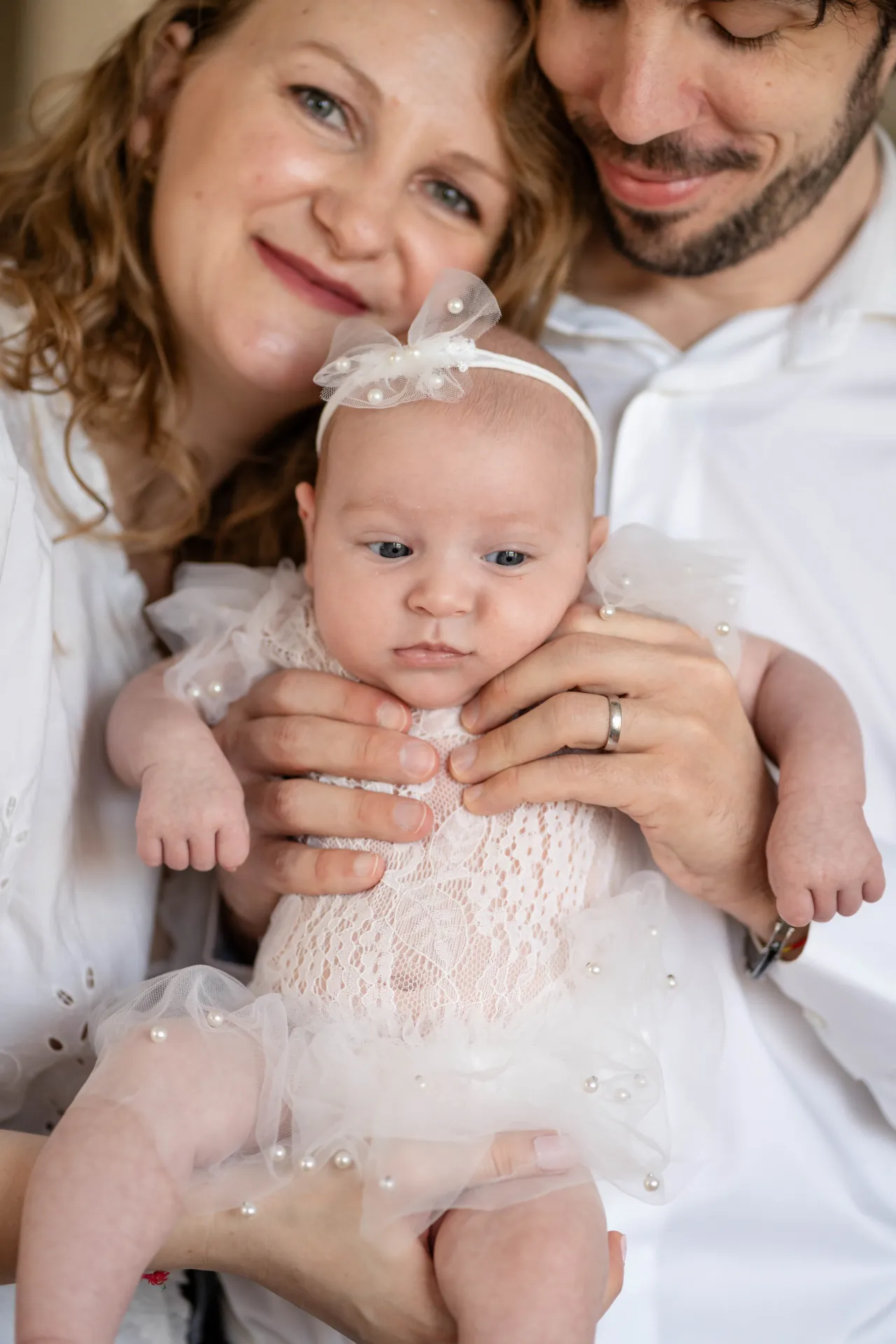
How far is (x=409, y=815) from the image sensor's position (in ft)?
4.36

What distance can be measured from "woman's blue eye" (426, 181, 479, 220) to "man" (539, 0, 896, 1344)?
20cm

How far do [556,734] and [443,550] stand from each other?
246 millimetres

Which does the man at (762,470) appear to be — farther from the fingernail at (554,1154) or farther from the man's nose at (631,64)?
the fingernail at (554,1154)

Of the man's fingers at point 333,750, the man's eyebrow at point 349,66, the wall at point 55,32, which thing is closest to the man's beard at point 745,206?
the man's eyebrow at point 349,66

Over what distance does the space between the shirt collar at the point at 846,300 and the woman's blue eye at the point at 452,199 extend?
0.94ft

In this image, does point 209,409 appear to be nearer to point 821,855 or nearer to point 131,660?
point 131,660

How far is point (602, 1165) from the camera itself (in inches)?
48.7

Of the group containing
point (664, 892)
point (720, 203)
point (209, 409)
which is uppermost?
point (720, 203)

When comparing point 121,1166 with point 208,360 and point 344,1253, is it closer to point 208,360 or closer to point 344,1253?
point 344,1253

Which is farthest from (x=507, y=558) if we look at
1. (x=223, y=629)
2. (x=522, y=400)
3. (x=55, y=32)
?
(x=55, y=32)

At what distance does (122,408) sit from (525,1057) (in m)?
1.05

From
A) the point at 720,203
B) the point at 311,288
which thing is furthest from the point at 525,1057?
the point at 720,203

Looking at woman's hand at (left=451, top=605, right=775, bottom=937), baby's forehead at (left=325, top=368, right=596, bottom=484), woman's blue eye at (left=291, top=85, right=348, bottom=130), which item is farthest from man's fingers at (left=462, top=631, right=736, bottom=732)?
woman's blue eye at (left=291, top=85, right=348, bottom=130)

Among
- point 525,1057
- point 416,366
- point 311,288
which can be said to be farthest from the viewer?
point 311,288
